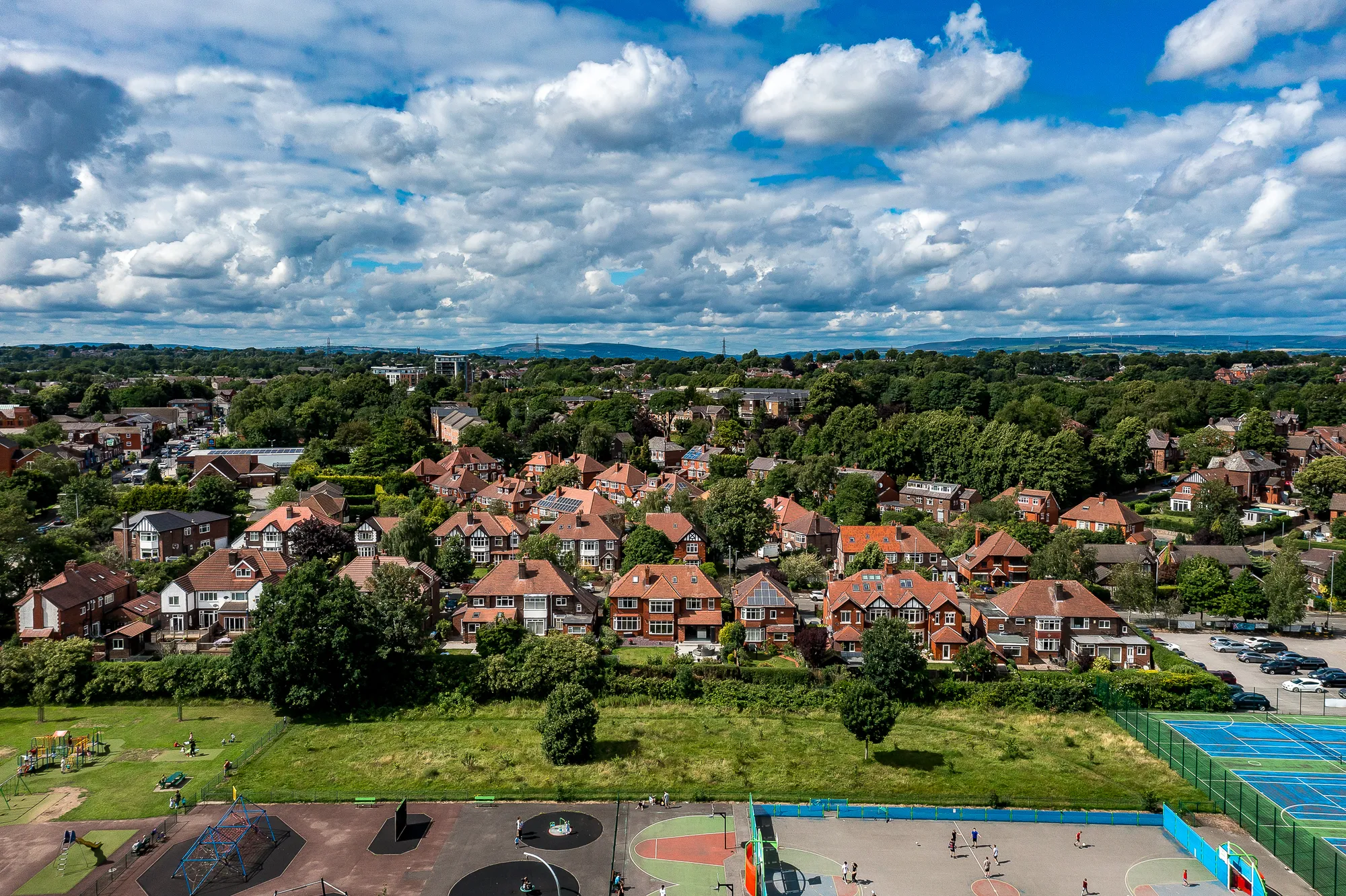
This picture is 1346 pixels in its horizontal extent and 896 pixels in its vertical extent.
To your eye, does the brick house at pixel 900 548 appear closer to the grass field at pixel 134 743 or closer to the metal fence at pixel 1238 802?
the metal fence at pixel 1238 802

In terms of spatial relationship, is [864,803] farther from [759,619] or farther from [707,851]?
[759,619]

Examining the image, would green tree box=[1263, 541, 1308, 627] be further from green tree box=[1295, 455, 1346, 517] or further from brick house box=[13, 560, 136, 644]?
brick house box=[13, 560, 136, 644]

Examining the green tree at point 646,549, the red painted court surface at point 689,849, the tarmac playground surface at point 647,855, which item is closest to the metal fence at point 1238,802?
the tarmac playground surface at point 647,855

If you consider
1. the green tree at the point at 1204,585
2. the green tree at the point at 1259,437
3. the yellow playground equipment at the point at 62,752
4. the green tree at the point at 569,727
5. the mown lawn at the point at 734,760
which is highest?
the green tree at the point at 1259,437

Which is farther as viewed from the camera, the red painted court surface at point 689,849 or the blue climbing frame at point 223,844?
the red painted court surface at point 689,849

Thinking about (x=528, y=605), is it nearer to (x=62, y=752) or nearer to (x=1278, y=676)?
(x=62, y=752)

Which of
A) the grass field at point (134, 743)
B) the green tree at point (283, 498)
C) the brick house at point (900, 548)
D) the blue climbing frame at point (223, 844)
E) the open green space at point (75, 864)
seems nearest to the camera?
the open green space at point (75, 864)

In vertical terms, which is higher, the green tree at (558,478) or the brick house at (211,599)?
the green tree at (558,478)

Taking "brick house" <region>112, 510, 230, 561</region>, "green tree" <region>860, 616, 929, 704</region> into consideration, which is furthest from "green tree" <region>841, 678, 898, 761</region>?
"brick house" <region>112, 510, 230, 561</region>
